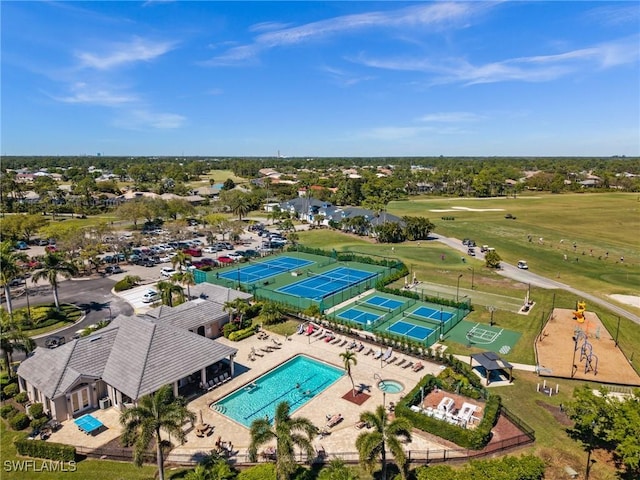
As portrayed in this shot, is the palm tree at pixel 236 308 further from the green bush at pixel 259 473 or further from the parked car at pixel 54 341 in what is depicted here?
the green bush at pixel 259 473

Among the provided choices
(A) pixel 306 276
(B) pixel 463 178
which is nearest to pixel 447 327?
(A) pixel 306 276

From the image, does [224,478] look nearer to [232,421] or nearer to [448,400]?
[232,421]

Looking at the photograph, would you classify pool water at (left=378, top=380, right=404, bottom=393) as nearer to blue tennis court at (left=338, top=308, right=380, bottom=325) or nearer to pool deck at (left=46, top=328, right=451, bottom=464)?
pool deck at (left=46, top=328, right=451, bottom=464)

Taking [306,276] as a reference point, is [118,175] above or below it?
above

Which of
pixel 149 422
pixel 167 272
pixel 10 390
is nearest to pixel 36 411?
pixel 10 390

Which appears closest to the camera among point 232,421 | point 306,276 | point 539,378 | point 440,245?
point 232,421

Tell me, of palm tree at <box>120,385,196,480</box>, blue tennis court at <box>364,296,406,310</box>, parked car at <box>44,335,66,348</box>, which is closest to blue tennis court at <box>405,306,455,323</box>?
blue tennis court at <box>364,296,406,310</box>
